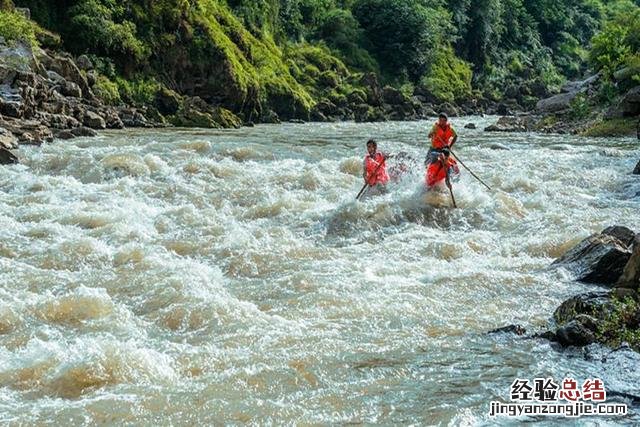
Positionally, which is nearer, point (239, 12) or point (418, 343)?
point (418, 343)

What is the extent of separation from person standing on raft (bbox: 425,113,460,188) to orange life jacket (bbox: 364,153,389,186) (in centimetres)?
84

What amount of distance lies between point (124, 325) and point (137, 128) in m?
16.7

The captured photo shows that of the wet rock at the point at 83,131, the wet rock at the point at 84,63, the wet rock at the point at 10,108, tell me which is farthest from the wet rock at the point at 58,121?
the wet rock at the point at 84,63

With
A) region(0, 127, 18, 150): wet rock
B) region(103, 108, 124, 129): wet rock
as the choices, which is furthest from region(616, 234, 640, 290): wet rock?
region(103, 108, 124, 129): wet rock

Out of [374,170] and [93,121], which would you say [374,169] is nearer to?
[374,170]

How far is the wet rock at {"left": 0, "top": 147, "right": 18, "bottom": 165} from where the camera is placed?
13.4 meters

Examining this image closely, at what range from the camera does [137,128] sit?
21922 millimetres

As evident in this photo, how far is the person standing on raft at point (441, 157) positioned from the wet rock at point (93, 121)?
1134 cm

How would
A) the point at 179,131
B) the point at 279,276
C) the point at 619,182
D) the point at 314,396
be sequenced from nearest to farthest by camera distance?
1. the point at 314,396
2. the point at 279,276
3. the point at 619,182
4. the point at 179,131

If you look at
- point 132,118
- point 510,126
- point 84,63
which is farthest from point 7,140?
point 510,126

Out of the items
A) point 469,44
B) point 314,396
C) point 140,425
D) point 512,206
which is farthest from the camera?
point 469,44

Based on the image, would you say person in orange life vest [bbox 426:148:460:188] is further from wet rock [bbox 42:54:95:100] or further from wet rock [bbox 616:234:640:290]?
wet rock [bbox 42:54:95:100]

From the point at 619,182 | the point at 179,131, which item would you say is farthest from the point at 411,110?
the point at 619,182

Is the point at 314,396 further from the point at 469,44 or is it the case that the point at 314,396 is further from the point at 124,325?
the point at 469,44
